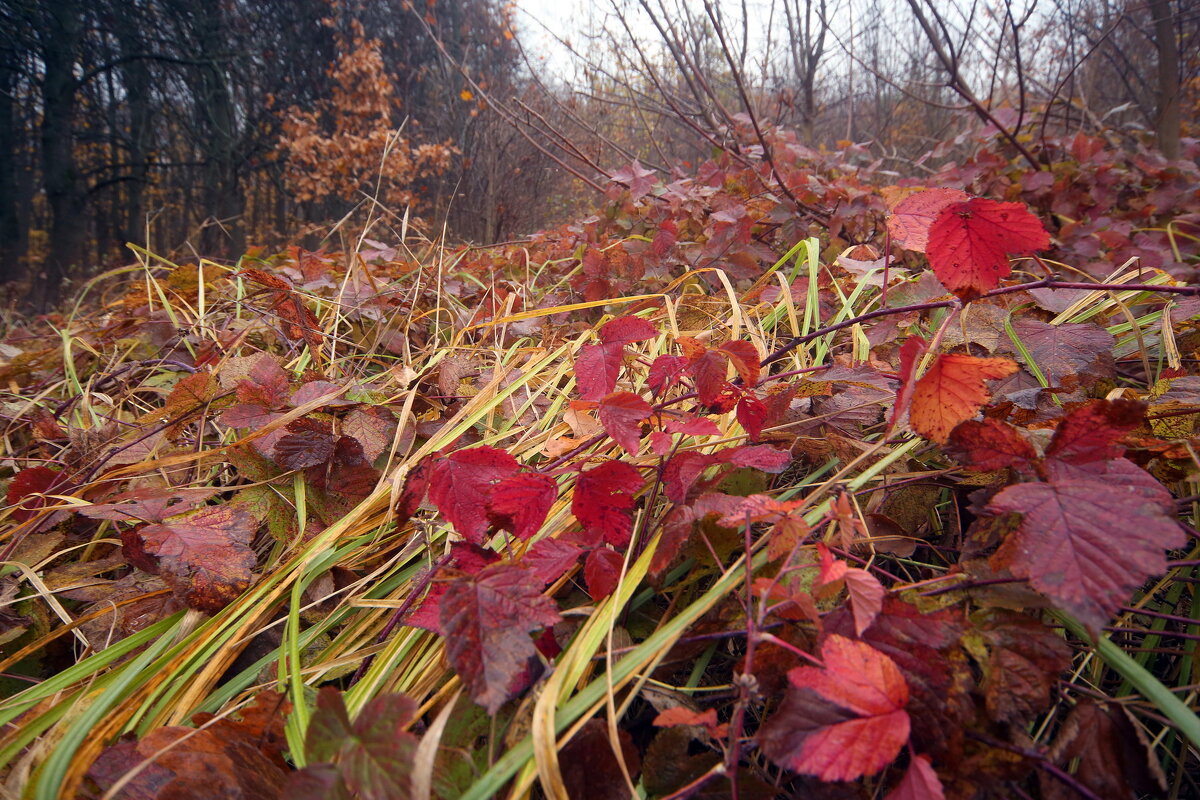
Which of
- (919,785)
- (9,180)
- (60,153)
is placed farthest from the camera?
(60,153)

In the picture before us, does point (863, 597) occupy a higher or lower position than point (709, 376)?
lower

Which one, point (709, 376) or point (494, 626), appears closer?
point (494, 626)

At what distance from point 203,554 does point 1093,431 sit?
95 cm

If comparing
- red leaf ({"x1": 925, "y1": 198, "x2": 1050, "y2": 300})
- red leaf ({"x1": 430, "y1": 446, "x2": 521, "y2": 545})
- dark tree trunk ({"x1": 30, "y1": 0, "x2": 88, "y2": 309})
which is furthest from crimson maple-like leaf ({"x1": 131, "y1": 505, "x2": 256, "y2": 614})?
dark tree trunk ({"x1": 30, "y1": 0, "x2": 88, "y2": 309})

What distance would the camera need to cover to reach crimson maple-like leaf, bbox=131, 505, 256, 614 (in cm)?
67

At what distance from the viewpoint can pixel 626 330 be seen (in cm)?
76

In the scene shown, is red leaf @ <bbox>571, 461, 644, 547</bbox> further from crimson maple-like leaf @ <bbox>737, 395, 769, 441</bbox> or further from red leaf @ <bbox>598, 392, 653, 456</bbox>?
crimson maple-like leaf @ <bbox>737, 395, 769, 441</bbox>

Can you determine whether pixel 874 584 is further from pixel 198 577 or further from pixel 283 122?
pixel 283 122

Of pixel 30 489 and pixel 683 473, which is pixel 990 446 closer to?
pixel 683 473

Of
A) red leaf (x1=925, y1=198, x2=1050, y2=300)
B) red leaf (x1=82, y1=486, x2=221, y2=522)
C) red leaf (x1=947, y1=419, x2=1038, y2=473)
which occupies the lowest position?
red leaf (x1=82, y1=486, x2=221, y2=522)

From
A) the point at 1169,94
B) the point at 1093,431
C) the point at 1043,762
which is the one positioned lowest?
the point at 1043,762

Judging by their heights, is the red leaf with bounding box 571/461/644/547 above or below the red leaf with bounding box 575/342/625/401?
below

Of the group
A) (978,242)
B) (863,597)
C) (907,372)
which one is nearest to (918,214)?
(978,242)

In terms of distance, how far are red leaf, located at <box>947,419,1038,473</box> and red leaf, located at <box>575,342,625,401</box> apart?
37 cm
